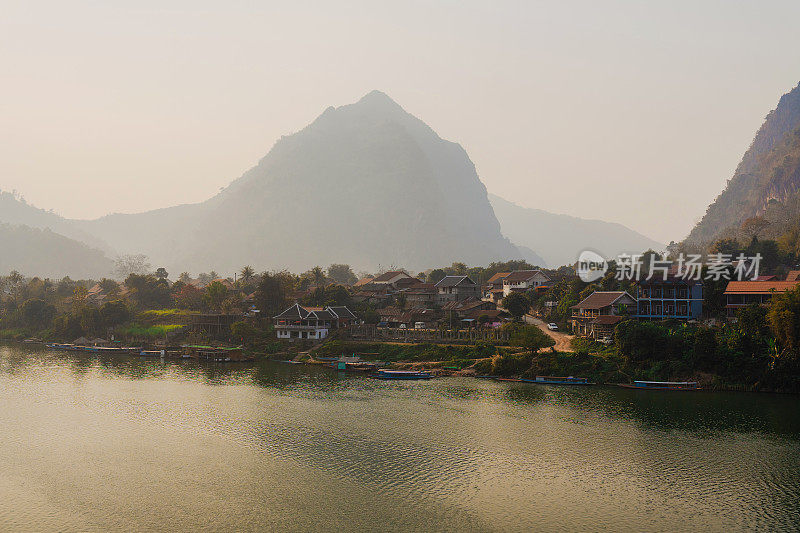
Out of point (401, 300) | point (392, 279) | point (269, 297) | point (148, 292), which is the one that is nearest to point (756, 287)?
point (401, 300)

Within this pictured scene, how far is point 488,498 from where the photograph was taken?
98.9 ft

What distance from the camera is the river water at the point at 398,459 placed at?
2831 centimetres

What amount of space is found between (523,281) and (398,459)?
71852 mm

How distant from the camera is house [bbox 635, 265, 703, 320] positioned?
6838 cm

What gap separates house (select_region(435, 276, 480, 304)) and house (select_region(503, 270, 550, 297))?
6.32 m

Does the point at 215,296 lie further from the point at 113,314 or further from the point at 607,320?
the point at 607,320

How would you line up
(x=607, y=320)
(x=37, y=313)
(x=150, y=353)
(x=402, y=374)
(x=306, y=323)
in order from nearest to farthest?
1. (x=402, y=374)
2. (x=607, y=320)
3. (x=306, y=323)
4. (x=150, y=353)
5. (x=37, y=313)

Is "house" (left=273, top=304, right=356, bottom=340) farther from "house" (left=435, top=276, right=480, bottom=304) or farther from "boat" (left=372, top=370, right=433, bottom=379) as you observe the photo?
"house" (left=435, top=276, right=480, bottom=304)

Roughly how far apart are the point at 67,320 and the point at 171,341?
23.3 meters

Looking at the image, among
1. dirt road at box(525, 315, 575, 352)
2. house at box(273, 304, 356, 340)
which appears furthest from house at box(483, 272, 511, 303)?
house at box(273, 304, 356, 340)

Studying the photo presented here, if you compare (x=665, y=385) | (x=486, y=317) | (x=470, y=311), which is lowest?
(x=665, y=385)

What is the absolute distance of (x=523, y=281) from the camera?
104 meters

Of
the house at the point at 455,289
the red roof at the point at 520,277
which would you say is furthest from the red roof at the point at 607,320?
the house at the point at 455,289

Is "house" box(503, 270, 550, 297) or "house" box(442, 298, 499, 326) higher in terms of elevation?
"house" box(503, 270, 550, 297)
